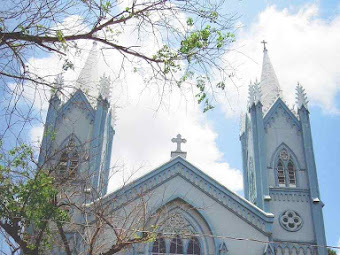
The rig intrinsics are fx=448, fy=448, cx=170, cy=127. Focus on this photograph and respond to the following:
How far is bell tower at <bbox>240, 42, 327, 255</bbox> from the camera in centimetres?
1856

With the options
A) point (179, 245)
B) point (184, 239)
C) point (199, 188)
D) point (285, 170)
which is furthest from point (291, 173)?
point (179, 245)

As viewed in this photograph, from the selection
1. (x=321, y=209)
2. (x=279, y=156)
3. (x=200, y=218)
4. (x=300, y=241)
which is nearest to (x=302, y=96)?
(x=279, y=156)

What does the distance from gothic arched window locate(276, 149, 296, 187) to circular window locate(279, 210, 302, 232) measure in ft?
4.62

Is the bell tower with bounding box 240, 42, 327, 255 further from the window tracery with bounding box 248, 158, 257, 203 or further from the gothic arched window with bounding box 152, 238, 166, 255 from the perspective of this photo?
the gothic arched window with bounding box 152, 238, 166, 255

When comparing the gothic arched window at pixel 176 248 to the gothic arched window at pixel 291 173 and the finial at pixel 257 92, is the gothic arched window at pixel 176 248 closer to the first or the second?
the gothic arched window at pixel 291 173

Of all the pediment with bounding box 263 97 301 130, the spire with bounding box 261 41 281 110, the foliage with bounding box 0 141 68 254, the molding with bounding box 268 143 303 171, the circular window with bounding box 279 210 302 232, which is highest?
the spire with bounding box 261 41 281 110

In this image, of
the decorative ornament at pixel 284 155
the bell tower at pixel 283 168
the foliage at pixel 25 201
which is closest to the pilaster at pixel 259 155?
the bell tower at pixel 283 168

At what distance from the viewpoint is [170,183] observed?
18.3 m

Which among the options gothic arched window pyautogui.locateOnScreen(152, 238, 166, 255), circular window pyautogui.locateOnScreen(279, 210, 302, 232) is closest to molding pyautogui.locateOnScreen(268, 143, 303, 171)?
circular window pyautogui.locateOnScreen(279, 210, 302, 232)

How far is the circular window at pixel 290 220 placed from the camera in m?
18.7

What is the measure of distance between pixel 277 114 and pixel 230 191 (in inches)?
233

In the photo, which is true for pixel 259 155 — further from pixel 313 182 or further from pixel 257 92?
pixel 257 92

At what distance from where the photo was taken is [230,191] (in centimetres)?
1806

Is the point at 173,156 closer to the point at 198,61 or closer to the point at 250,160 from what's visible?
the point at 250,160
